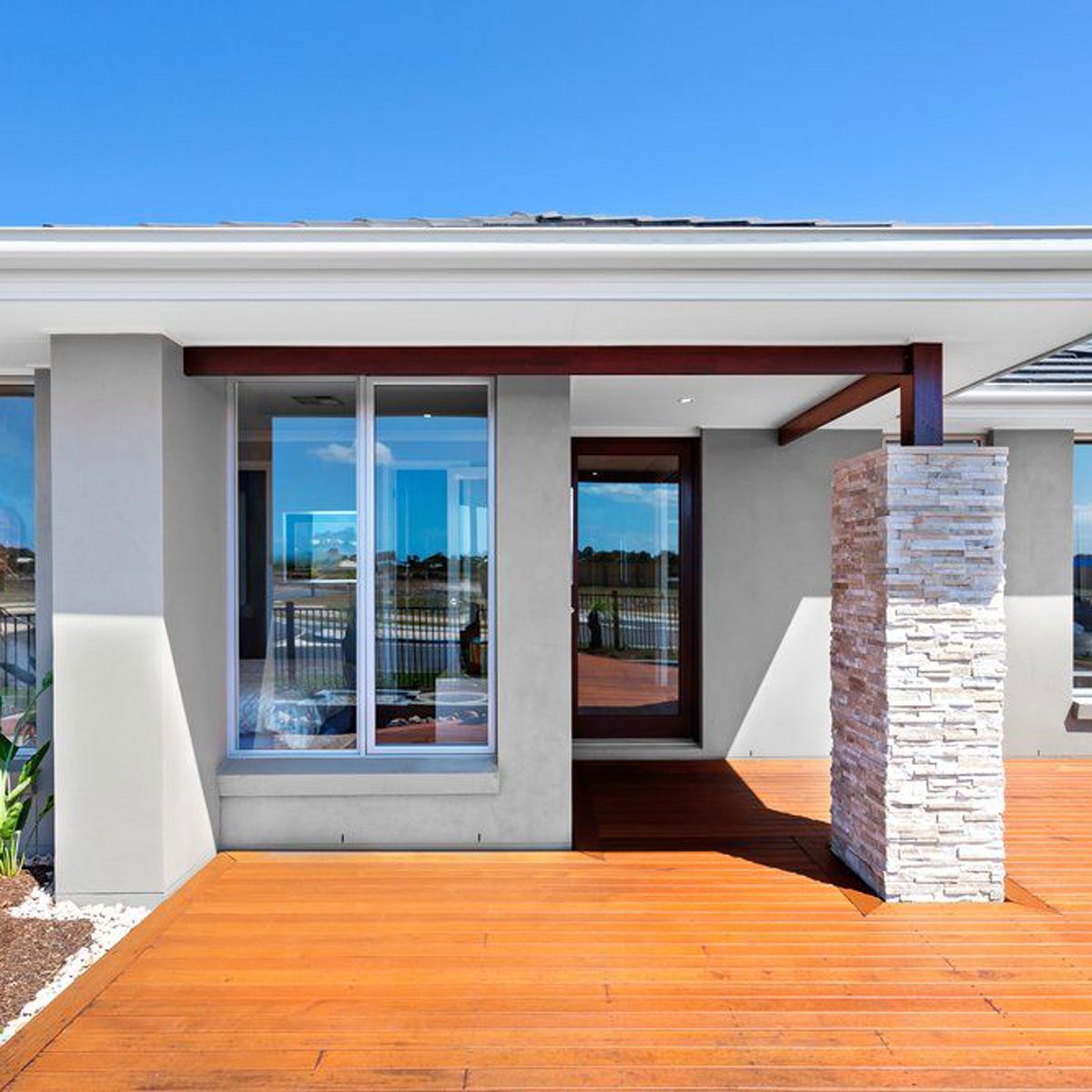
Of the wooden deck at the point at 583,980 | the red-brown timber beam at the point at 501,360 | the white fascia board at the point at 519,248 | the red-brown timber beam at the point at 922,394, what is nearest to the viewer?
the wooden deck at the point at 583,980

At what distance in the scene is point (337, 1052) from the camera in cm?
312

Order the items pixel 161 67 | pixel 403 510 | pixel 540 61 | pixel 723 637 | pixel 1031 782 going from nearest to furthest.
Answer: pixel 403 510 → pixel 1031 782 → pixel 723 637 → pixel 540 61 → pixel 161 67

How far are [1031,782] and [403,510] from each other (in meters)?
5.13

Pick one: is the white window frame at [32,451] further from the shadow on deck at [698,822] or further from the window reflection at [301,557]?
the shadow on deck at [698,822]

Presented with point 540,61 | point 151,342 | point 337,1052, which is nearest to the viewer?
point 337,1052

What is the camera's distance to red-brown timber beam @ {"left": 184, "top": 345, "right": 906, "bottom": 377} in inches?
183

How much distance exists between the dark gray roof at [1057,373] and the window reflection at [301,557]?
4.98m

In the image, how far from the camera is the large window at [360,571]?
5332 millimetres

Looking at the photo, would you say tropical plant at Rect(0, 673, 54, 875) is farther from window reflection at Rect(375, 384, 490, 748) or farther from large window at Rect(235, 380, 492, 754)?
window reflection at Rect(375, 384, 490, 748)

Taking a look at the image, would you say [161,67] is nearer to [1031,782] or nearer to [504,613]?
[504,613]

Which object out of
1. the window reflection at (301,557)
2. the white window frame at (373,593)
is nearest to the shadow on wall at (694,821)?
the white window frame at (373,593)

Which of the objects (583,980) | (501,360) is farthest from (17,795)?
(501,360)

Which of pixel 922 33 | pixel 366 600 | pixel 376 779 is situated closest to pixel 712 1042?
pixel 376 779

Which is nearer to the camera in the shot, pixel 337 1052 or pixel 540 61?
pixel 337 1052
